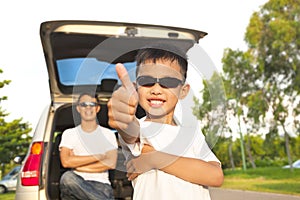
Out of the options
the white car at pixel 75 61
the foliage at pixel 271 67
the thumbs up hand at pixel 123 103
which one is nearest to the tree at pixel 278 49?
the foliage at pixel 271 67

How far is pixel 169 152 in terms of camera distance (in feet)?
6.81

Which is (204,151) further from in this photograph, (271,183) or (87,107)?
(271,183)

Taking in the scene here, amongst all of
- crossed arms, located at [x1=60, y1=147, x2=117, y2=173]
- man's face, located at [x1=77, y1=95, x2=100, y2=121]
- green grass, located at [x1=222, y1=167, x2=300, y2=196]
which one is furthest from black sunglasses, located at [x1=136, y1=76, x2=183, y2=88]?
green grass, located at [x1=222, y1=167, x2=300, y2=196]

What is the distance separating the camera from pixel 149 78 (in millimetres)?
2014

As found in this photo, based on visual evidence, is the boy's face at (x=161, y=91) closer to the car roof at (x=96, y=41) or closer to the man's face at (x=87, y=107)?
the car roof at (x=96, y=41)

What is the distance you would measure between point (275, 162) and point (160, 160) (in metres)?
39.1

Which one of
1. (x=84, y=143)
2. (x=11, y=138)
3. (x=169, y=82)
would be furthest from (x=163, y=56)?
(x=11, y=138)

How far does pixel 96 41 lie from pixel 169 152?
8.46 feet

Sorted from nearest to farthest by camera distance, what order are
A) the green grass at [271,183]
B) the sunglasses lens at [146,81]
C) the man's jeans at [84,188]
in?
the sunglasses lens at [146,81], the man's jeans at [84,188], the green grass at [271,183]

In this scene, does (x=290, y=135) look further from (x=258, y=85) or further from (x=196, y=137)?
(x=196, y=137)

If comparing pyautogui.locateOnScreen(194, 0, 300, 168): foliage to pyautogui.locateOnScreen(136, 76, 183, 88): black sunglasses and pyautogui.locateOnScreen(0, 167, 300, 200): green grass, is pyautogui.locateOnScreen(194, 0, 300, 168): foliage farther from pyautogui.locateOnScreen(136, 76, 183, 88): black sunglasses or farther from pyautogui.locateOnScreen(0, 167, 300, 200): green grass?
pyautogui.locateOnScreen(136, 76, 183, 88): black sunglasses

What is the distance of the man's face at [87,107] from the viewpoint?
13.3 feet

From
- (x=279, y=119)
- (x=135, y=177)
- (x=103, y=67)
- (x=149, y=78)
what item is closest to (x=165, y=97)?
(x=149, y=78)

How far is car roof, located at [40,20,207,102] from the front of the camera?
3838 mm
